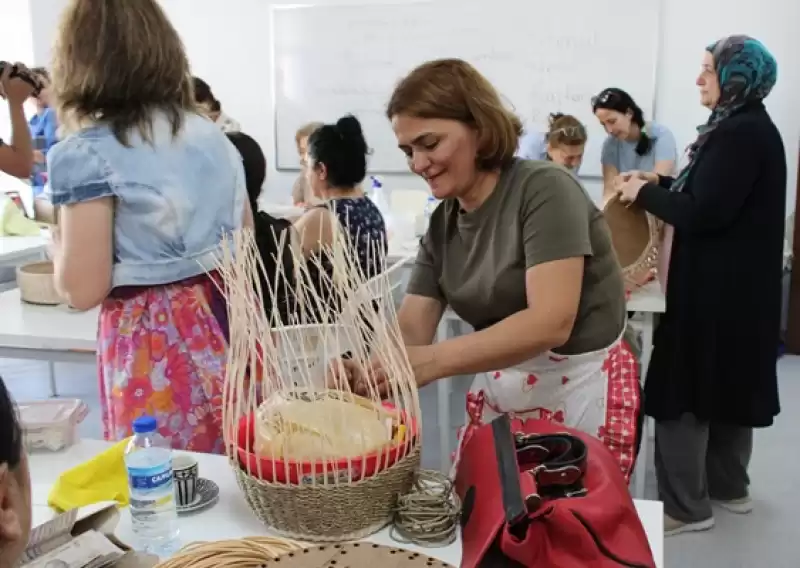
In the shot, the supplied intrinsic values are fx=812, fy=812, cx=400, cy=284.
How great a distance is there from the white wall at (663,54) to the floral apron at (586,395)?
11.9 feet

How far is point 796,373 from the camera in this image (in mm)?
4168

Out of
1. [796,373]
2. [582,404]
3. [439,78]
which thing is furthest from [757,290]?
[796,373]

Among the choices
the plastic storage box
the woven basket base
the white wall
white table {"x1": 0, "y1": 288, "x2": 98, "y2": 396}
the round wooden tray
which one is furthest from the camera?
the white wall

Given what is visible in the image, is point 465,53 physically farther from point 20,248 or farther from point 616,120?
point 20,248

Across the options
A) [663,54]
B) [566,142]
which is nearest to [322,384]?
[566,142]

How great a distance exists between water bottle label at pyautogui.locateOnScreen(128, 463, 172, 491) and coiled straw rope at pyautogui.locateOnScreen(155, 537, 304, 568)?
19 centimetres

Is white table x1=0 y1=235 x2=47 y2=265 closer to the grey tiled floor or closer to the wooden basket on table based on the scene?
the grey tiled floor

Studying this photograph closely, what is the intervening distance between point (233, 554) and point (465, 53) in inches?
184

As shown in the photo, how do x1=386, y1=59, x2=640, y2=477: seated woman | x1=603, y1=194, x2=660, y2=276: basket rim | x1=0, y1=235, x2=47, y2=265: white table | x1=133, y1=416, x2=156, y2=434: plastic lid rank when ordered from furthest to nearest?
x1=0, y1=235, x2=47, y2=265: white table, x1=603, y1=194, x2=660, y2=276: basket rim, x1=386, y1=59, x2=640, y2=477: seated woman, x1=133, y1=416, x2=156, y2=434: plastic lid

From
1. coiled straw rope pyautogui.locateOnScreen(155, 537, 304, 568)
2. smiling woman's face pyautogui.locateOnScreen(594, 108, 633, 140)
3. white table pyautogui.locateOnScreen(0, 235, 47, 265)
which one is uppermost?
smiling woman's face pyautogui.locateOnScreen(594, 108, 633, 140)

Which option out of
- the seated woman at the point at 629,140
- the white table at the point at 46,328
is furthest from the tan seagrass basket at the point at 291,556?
the seated woman at the point at 629,140

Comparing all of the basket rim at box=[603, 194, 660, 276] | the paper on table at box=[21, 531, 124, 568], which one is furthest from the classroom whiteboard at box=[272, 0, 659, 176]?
the paper on table at box=[21, 531, 124, 568]

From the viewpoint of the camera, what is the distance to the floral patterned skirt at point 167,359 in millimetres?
1621

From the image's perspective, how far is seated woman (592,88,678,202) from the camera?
3.93 meters
